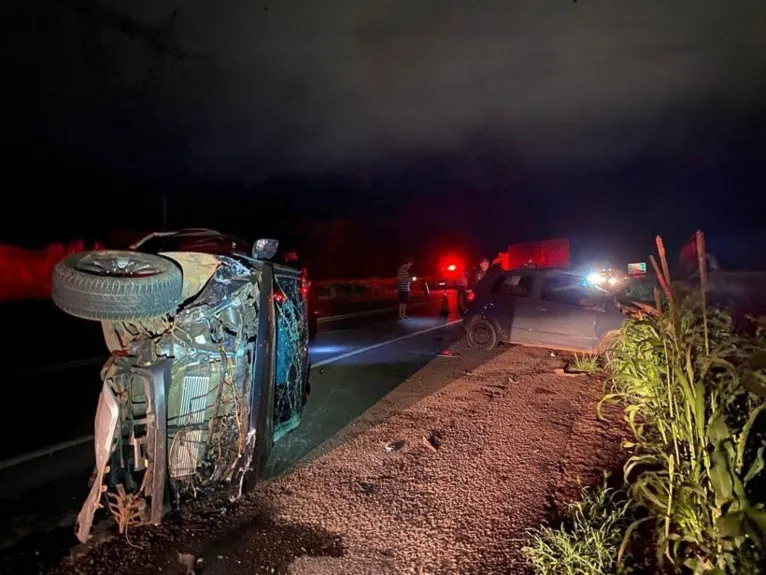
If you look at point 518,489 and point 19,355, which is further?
point 19,355

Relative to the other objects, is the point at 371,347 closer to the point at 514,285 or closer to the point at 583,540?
the point at 514,285

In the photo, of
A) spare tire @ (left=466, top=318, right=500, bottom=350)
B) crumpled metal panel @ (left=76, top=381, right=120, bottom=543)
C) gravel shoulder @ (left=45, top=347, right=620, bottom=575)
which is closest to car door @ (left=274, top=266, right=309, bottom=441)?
gravel shoulder @ (left=45, top=347, right=620, bottom=575)

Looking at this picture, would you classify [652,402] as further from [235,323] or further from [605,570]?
[235,323]

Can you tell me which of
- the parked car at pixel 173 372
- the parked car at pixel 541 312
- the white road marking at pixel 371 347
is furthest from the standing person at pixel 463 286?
the parked car at pixel 173 372

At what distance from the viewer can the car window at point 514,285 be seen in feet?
31.3

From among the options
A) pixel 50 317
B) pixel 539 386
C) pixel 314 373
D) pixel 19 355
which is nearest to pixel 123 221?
pixel 50 317

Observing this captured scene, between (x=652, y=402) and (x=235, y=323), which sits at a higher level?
(x=235, y=323)

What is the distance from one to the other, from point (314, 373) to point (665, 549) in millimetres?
6045

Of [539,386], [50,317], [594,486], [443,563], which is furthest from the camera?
[50,317]

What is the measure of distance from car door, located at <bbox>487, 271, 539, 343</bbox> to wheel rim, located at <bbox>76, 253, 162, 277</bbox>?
7.11m

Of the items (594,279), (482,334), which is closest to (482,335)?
(482,334)

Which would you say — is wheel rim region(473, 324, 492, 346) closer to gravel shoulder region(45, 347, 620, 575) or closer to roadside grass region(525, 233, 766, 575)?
gravel shoulder region(45, 347, 620, 575)

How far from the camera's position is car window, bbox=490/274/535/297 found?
9526 mm

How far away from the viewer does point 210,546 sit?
3.35 m
